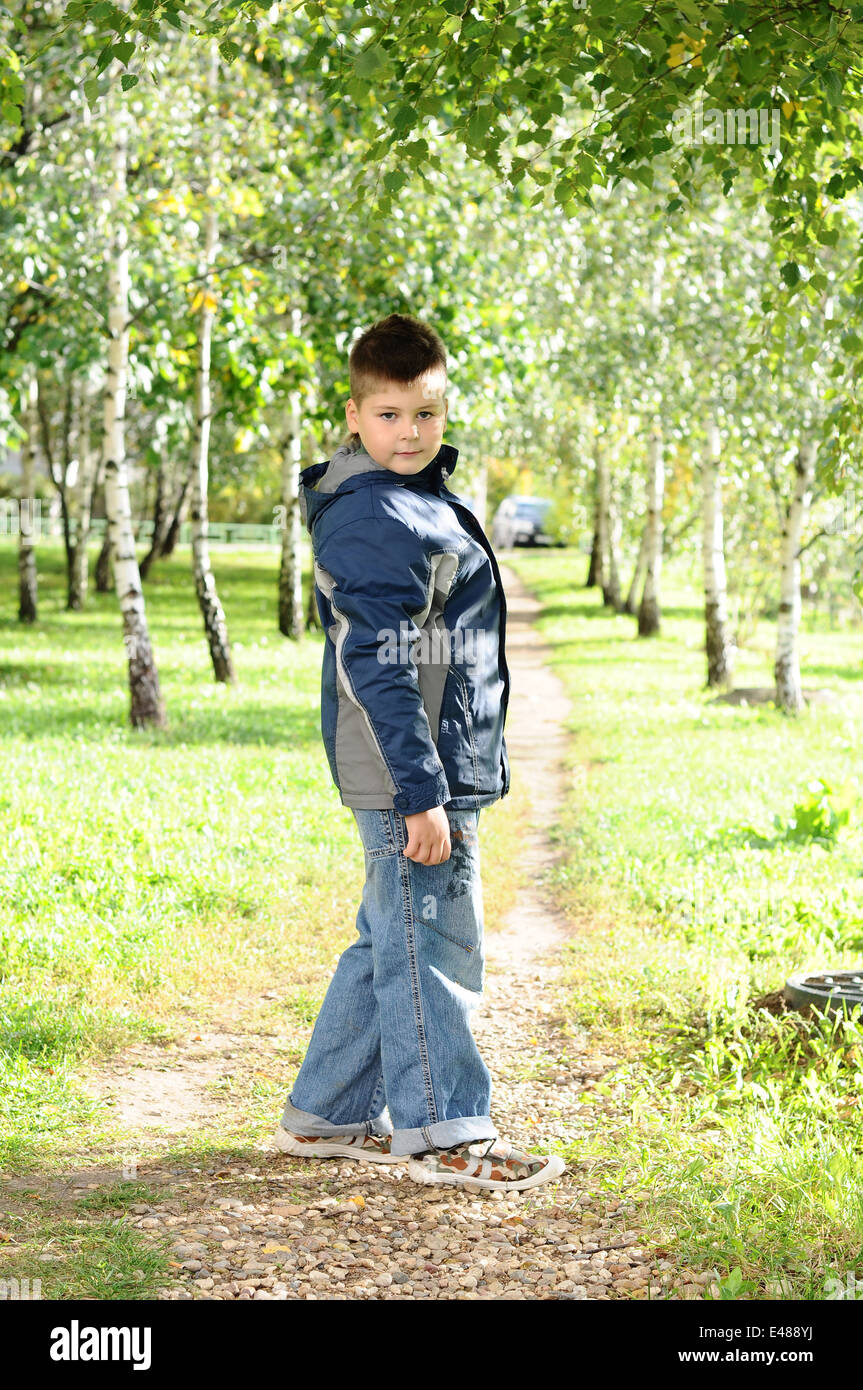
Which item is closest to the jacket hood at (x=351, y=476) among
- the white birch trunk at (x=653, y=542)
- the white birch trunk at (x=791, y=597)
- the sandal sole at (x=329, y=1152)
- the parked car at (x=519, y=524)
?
the sandal sole at (x=329, y=1152)

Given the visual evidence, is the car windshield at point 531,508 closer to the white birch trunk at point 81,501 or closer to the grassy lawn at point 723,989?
the white birch trunk at point 81,501

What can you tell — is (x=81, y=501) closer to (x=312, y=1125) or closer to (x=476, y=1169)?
(x=312, y=1125)

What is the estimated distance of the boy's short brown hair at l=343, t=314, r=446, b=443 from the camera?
11.7ft

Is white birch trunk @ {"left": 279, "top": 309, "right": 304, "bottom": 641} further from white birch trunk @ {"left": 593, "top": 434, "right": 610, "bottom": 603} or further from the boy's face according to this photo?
the boy's face

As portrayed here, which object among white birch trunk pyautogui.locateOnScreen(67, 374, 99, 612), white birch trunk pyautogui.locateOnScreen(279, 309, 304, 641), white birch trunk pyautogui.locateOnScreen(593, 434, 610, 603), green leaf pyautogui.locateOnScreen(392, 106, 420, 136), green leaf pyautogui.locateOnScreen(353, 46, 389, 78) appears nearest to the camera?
green leaf pyautogui.locateOnScreen(353, 46, 389, 78)

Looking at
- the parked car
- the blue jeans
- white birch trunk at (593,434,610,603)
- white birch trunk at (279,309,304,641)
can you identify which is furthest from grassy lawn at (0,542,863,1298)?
the parked car

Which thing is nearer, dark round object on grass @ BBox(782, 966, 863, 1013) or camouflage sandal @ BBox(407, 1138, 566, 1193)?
camouflage sandal @ BBox(407, 1138, 566, 1193)

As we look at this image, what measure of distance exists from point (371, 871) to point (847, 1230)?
1.46m

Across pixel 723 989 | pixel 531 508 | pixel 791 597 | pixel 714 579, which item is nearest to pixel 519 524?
pixel 531 508

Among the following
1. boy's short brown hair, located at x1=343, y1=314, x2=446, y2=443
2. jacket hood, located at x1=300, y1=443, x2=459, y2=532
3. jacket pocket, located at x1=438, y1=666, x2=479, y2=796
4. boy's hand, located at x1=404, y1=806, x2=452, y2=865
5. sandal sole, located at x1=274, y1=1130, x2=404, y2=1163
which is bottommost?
sandal sole, located at x1=274, y1=1130, x2=404, y2=1163

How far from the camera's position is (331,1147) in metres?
3.86

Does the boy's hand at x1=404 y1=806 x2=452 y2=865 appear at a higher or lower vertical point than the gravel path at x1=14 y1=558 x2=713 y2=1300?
higher

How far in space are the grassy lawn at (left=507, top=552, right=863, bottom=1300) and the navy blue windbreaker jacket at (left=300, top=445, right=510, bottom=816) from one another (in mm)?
1186

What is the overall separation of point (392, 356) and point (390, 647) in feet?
2.61
